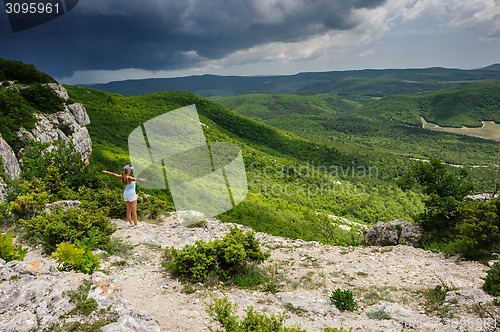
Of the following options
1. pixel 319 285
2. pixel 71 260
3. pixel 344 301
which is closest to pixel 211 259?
pixel 319 285

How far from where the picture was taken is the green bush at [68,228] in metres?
10.0

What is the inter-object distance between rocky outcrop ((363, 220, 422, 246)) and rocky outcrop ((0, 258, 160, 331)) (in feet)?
48.8

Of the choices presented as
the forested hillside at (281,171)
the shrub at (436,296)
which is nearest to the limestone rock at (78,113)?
the forested hillside at (281,171)

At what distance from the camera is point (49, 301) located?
555 cm

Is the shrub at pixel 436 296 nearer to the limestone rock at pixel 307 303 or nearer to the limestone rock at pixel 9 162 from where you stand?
the limestone rock at pixel 307 303

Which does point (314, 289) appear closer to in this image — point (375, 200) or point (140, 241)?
point (140, 241)

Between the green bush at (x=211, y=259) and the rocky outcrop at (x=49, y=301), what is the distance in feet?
9.27

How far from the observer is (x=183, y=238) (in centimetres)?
1261

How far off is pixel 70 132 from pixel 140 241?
22356mm

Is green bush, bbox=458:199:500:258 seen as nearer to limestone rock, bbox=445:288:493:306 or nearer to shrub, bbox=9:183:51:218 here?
limestone rock, bbox=445:288:493:306

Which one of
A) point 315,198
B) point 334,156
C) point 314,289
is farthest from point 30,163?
point 334,156

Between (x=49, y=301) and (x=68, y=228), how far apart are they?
213 inches

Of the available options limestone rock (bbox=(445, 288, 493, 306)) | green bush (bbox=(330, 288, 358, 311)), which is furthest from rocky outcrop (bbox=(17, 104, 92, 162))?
limestone rock (bbox=(445, 288, 493, 306))

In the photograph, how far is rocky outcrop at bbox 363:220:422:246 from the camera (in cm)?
1593
